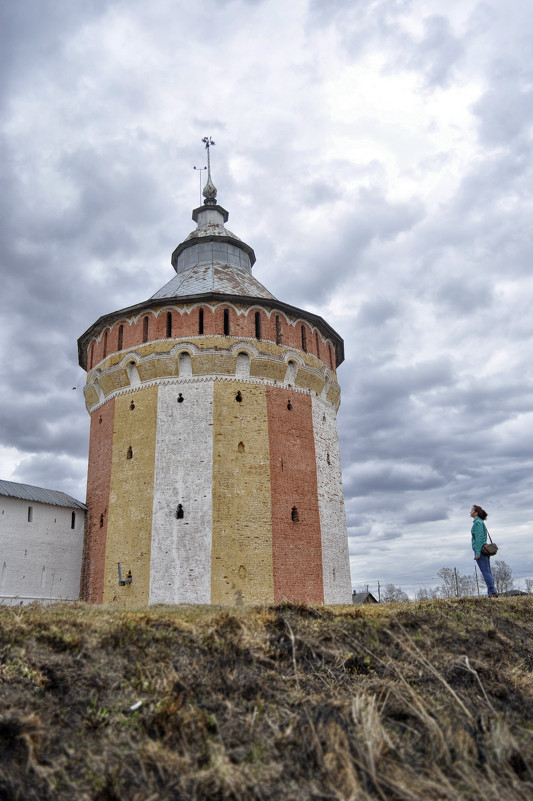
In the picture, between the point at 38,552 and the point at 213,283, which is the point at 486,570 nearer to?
the point at 38,552

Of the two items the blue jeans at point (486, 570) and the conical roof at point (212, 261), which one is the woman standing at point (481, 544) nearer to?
the blue jeans at point (486, 570)

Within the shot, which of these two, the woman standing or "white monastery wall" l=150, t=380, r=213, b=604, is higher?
"white monastery wall" l=150, t=380, r=213, b=604

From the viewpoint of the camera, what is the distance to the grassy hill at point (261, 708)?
526 cm

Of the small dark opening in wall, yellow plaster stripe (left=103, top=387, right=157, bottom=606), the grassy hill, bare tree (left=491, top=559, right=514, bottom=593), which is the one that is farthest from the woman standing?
bare tree (left=491, top=559, right=514, bottom=593)

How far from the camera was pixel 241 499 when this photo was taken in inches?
695

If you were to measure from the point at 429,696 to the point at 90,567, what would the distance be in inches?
565

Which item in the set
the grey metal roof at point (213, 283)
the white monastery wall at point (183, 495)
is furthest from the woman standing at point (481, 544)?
the grey metal roof at point (213, 283)

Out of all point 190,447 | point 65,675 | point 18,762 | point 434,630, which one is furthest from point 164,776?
point 190,447

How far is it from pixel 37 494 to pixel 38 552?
1.81 meters

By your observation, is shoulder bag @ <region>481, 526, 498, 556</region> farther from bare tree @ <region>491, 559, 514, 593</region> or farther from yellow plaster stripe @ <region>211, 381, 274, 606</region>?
bare tree @ <region>491, 559, 514, 593</region>

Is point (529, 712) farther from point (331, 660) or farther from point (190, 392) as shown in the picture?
point (190, 392)

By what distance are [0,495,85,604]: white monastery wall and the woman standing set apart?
12.9 m

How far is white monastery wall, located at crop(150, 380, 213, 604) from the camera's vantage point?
55.3 ft

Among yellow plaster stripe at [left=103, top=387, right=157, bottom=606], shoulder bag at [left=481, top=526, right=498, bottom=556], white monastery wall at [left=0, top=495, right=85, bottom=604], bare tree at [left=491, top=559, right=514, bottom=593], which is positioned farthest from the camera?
bare tree at [left=491, top=559, right=514, bottom=593]
